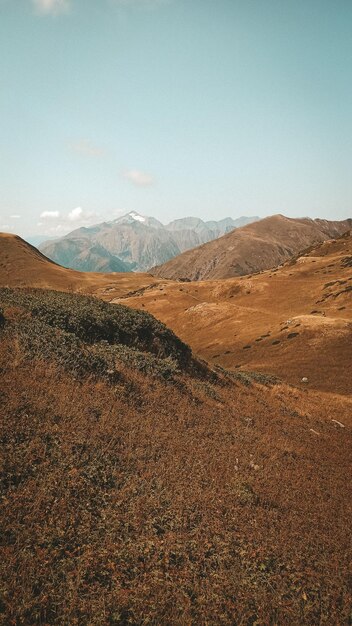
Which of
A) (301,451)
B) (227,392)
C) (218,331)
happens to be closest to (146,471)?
(301,451)

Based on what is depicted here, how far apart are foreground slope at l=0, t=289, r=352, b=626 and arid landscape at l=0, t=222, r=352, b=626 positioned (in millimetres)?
37

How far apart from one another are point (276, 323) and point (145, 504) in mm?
64843

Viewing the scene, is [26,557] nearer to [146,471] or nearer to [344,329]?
[146,471]

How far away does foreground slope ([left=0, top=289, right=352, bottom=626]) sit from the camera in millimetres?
6344

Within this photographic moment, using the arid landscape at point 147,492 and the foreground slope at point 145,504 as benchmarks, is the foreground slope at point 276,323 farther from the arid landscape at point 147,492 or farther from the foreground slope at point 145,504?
the foreground slope at point 145,504

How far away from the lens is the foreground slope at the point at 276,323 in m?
48.4

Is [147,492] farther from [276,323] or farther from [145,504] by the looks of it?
[276,323]

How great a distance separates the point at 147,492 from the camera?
9.09 meters

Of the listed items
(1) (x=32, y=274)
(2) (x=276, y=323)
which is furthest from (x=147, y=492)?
(1) (x=32, y=274)

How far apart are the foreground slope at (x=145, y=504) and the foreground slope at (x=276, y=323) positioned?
99.1ft

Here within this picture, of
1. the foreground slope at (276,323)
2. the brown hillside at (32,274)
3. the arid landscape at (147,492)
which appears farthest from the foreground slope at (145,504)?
the brown hillside at (32,274)

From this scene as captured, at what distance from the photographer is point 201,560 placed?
757 centimetres

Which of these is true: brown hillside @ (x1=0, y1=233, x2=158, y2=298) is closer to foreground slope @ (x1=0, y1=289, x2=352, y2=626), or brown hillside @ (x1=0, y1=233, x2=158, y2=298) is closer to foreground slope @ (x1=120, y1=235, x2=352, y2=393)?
foreground slope @ (x1=120, y1=235, x2=352, y2=393)

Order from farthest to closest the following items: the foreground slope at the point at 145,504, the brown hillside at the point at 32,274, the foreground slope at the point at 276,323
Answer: the brown hillside at the point at 32,274 < the foreground slope at the point at 276,323 < the foreground slope at the point at 145,504
